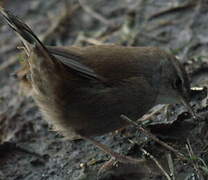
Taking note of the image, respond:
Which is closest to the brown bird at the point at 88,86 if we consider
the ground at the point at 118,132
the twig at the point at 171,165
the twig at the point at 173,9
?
the ground at the point at 118,132

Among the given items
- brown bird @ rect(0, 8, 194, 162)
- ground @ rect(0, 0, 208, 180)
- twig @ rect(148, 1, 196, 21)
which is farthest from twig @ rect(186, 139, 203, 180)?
twig @ rect(148, 1, 196, 21)

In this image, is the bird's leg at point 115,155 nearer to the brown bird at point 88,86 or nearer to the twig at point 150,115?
the brown bird at point 88,86

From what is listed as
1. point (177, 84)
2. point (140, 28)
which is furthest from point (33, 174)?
point (140, 28)

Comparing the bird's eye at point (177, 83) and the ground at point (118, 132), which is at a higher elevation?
the bird's eye at point (177, 83)

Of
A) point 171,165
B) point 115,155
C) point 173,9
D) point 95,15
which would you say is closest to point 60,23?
point 95,15

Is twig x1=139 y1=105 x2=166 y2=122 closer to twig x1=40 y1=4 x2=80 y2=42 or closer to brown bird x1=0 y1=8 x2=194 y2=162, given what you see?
brown bird x1=0 y1=8 x2=194 y2=162

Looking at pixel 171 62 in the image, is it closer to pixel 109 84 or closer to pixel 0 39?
pixel 109 84

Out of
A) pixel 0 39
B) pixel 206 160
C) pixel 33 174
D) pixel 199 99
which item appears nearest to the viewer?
pixel 206 160
